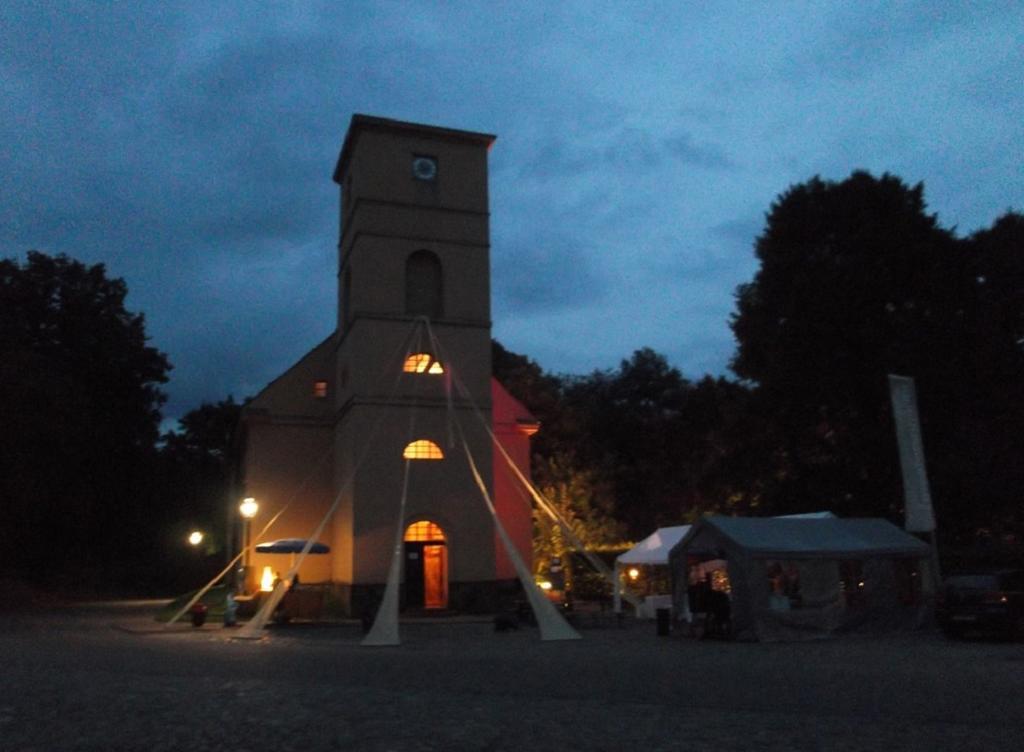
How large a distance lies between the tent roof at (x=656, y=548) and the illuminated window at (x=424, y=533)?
5.74m

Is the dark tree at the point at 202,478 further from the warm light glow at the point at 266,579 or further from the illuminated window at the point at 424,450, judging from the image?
the illuminated window at the point at 424,450

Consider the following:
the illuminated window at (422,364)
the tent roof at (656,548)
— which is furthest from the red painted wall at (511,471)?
the tent roof at (656,548)

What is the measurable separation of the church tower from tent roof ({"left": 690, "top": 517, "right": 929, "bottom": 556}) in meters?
10.2

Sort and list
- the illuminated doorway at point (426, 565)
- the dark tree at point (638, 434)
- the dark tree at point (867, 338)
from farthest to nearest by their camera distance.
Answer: the dark tree at point (638, 434) < the dark tree at point (867, 338) < the illuminated doorway at point (426, 565)

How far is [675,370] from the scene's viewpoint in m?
Answer: 55.0

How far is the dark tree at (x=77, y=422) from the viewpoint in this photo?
32969 mm

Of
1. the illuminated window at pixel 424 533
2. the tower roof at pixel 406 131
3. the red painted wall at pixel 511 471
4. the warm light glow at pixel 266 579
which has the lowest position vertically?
the warm light glow at pixel 266 579

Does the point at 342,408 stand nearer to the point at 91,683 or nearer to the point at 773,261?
the point at 773,261

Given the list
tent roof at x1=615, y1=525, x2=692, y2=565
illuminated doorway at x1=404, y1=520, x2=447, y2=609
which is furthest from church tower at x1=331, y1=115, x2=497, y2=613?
tent roof at x1=615, y1=525, x2=692, y2=565

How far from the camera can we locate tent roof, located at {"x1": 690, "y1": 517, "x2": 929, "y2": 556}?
63.4 feet

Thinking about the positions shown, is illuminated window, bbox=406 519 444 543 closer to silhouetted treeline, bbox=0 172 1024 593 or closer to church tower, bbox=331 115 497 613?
church tower, bbox=331 115 497 613

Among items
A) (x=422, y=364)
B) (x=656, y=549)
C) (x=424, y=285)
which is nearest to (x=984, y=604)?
(x=656, y=549)

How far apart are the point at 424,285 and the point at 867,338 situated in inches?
608

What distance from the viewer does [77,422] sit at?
1393 inches
